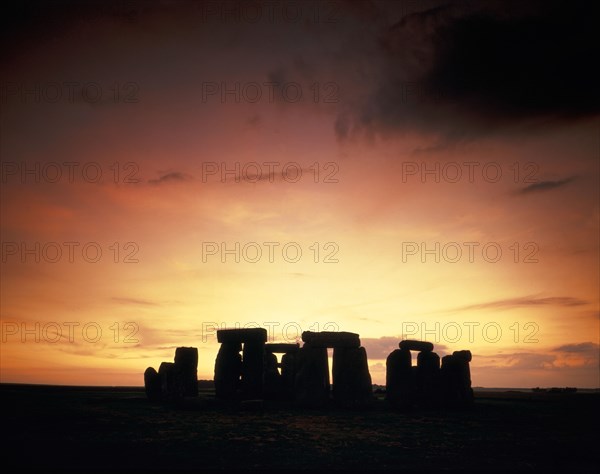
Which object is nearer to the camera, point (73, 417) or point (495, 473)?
point (495, 473)

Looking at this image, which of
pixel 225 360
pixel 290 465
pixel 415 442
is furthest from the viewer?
pixel 225 360

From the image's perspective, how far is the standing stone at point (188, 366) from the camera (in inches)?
821

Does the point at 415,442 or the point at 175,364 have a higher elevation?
the point at 175,364

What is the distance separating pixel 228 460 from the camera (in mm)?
9391

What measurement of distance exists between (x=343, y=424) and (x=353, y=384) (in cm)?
528

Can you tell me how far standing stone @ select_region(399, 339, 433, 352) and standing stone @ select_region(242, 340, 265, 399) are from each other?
556cm

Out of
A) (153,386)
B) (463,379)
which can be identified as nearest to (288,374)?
(153,386)

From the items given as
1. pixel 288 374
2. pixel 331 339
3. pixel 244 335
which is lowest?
pixel 288 374

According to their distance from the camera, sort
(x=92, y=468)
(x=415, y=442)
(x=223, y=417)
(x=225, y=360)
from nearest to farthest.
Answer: (x=92, y=468), (x=415, y=442), (x=223, y=417), (x=225, y=360)

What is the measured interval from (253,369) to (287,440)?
9529mm

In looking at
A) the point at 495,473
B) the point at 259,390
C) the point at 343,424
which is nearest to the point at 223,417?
the point at 343,424

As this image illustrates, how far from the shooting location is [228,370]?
21.3 meters

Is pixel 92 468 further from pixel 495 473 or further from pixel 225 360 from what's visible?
pixel 225 360

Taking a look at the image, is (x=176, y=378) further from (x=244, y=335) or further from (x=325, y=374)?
(x=325, y=374)
